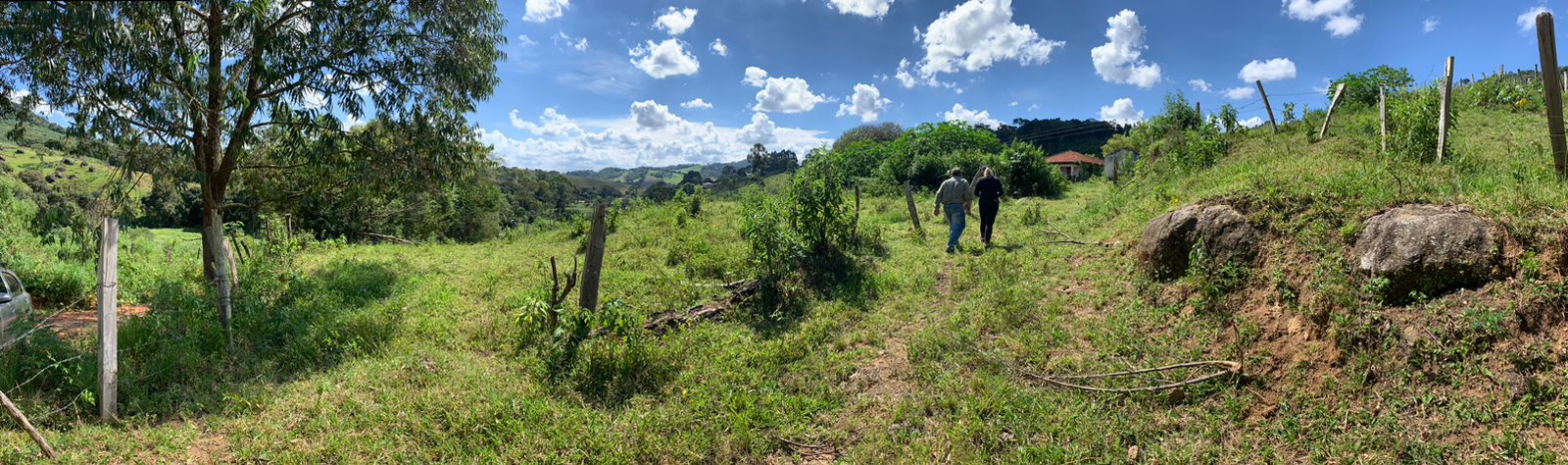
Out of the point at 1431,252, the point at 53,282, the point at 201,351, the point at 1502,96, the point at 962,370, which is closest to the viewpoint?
the point at 1431,252

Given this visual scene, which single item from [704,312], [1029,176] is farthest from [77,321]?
[1029,176]

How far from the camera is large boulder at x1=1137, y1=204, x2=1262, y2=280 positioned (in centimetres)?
510

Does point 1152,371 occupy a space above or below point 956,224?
below

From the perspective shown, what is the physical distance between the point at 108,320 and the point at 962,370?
636 centimetres

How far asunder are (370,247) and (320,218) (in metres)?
8.32

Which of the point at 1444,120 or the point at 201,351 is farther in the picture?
the point at 1444,120

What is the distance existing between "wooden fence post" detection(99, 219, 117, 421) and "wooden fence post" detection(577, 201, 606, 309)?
3148 millimetres

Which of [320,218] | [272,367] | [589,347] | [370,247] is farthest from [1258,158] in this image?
[320,218]

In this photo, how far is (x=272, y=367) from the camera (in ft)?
17.6

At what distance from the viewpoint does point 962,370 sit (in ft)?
15.8

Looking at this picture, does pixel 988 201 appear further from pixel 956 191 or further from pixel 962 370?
pixel 962 370

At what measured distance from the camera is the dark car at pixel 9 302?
16.5ft

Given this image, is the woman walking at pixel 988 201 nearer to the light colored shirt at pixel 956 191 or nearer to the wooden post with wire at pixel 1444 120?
the light colored shirt at pixel 956 191

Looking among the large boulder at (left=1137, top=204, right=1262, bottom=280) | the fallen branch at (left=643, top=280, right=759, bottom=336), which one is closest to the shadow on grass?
the fallen branch at (left=643, top=280, right=759, bottom=336)
